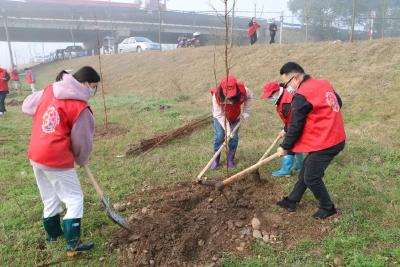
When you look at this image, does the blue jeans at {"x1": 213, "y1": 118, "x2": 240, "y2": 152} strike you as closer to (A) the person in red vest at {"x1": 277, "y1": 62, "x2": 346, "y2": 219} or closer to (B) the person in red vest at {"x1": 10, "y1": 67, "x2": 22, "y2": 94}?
(A) the person in red vest at {"x1": 277, "y1": 62, "x2": 346, "y2": 219}

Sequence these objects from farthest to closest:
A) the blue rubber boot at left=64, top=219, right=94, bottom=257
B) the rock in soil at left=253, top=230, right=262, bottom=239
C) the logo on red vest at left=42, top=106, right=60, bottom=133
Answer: the rock in soil at left=253, top=230, right=262, bottom=239 < the blue rubber boot at left=64, top=219, right=94, bottom=257 < the logo on red vest at left=42, top=106, right=60, bottom=133

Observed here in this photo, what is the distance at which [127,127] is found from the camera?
8.46m

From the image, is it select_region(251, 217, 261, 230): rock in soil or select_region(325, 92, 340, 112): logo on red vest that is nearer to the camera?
select_region(325, 92, 340, 112): logo on red vest

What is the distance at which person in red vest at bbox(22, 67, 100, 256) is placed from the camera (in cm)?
287

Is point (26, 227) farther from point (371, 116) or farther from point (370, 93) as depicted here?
point (370, 93)

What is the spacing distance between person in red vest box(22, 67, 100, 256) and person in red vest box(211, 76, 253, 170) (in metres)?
2.11

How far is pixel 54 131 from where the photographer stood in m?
2.86

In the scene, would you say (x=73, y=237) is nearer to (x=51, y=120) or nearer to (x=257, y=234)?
(x=51, y=120)

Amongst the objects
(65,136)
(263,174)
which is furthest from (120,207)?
(263,174)

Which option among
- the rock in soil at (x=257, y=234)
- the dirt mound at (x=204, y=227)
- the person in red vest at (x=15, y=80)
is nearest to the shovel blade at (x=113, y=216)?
the dirt mound at (x=204, y=227)

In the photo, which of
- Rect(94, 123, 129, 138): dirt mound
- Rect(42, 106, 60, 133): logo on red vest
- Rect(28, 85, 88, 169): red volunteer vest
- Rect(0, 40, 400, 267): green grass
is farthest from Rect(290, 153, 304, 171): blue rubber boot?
Rect(94, 123, 129, 138): dirt mound

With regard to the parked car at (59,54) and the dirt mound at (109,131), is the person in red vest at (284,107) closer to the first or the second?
the dirt mound at (109,131)

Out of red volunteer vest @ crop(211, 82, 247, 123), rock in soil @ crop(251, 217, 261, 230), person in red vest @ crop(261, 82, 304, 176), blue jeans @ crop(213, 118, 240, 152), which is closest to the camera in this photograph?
rock in soil @ crop(251, 217, 261, 230)

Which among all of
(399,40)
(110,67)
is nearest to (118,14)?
(110,67)
